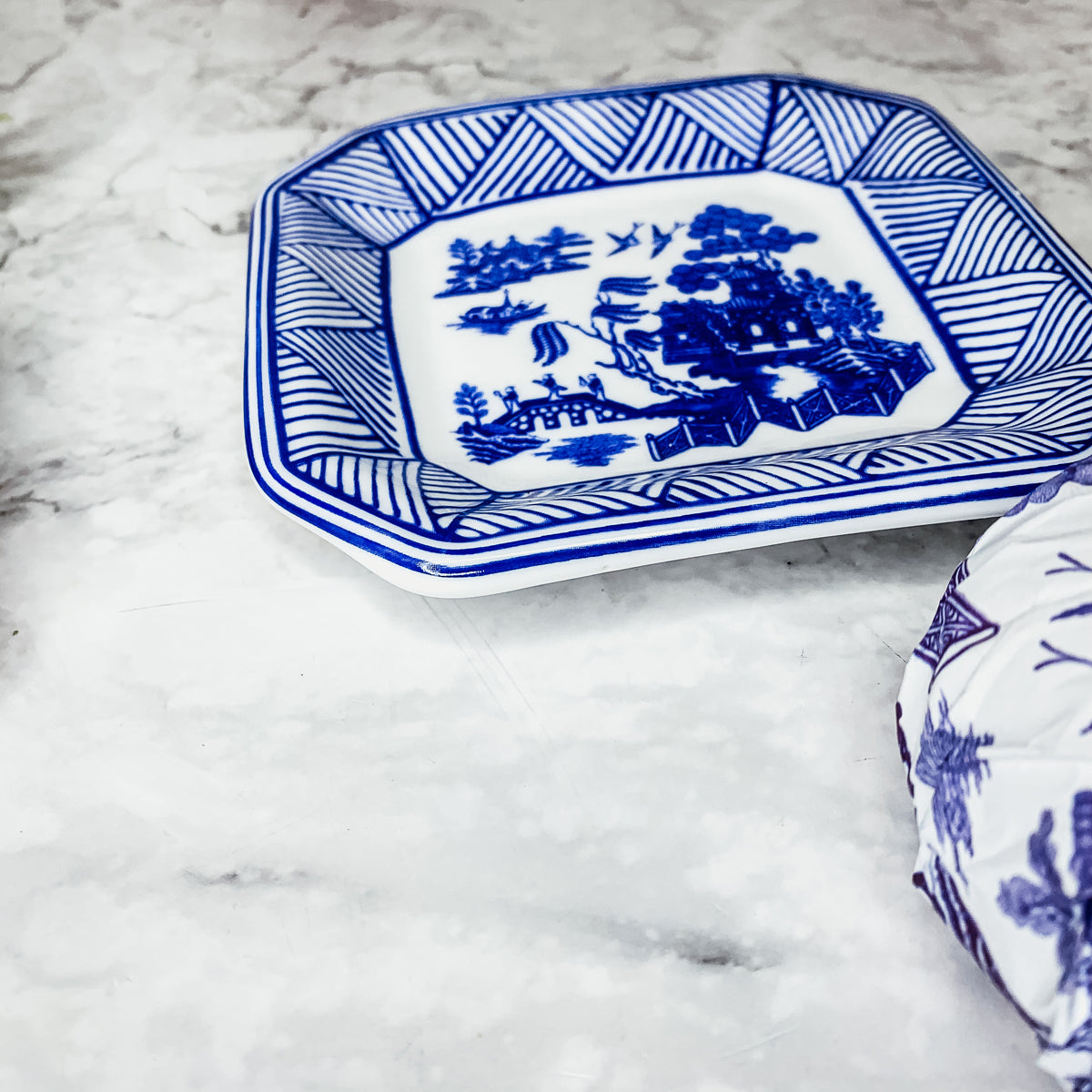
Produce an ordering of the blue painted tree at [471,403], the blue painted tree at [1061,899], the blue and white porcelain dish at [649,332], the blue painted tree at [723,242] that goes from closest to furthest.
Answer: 1. the blue painted tree at [1061,899]
2. the blue and white porcelain dish at [649,332]
3. the blue painted tree at [471,403]
4. the blue painted tree at [723,242]

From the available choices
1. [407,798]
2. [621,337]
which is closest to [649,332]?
[621,337]

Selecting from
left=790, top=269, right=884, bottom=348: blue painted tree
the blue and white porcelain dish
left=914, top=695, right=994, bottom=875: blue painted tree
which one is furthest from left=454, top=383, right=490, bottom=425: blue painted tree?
left=914, top=695, right=994, bottom=875: blue painted tree

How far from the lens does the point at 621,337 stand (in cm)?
71

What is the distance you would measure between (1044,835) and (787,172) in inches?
24.3

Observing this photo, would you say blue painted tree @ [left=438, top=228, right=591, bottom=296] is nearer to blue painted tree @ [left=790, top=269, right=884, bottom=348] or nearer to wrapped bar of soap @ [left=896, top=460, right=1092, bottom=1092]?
blue painted tree @ [left=790, top=269, right=884, bottom=348]

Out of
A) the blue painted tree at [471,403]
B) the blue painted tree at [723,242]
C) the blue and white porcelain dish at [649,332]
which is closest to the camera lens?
Answer: the blue and white porcelain dish at [649,332]

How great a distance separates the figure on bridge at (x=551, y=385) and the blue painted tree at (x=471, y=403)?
0.04 m

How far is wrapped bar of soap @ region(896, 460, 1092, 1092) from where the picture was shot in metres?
0.34

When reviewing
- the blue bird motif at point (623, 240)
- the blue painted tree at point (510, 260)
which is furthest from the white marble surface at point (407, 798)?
the blue bird motif at point (623, 240)

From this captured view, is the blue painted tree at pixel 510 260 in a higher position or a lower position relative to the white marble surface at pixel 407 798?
higher

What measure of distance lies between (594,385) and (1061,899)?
16.1 inches

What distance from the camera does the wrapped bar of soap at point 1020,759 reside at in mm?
343

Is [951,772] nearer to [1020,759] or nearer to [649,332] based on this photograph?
[1020,759]

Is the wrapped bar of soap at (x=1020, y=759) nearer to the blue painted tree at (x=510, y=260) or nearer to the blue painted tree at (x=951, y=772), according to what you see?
the blue painted tree at (x=951, y=772)
